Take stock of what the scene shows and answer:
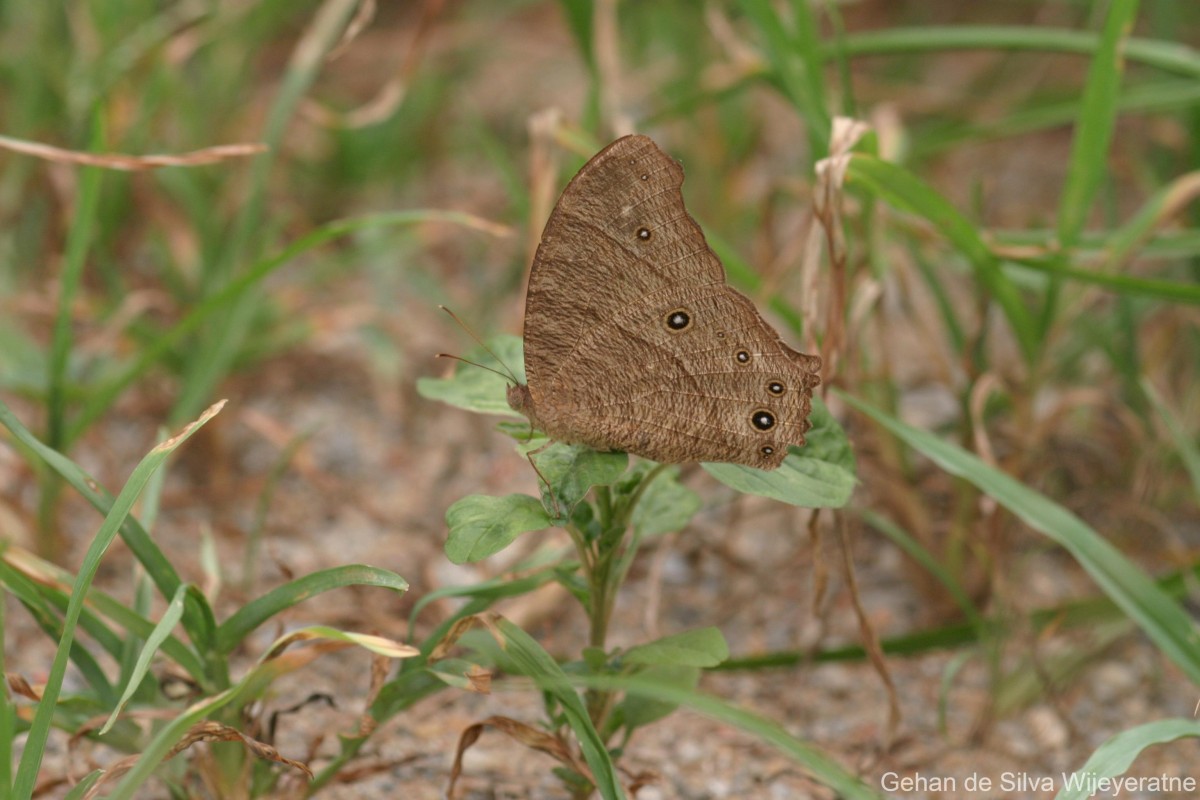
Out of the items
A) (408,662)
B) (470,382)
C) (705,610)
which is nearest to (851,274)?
(705,610)

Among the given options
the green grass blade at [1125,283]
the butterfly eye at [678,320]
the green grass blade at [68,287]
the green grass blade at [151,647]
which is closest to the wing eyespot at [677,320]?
the butterfly eye at [678,320]

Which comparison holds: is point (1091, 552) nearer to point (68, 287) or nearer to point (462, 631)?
point (462, 631)

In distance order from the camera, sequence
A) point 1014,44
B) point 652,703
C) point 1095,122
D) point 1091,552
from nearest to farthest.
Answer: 1. point 652,703
2. point 1091,552
3. point 1095,122
4. point 1014,44

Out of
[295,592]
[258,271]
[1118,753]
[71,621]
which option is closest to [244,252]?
[258,271]

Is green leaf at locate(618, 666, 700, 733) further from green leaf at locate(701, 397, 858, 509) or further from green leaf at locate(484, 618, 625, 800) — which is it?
green leaf at locate(701, 397, 858, 509)

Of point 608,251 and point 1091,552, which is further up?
point 608,251

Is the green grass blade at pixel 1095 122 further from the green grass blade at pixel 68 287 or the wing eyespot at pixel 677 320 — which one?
the green grass blade at pixel 68 287

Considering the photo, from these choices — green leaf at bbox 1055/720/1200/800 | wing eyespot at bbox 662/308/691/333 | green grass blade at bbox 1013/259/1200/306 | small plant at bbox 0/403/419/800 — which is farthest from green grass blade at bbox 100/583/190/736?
green grass blade at bbox 1013/259/1200/306
